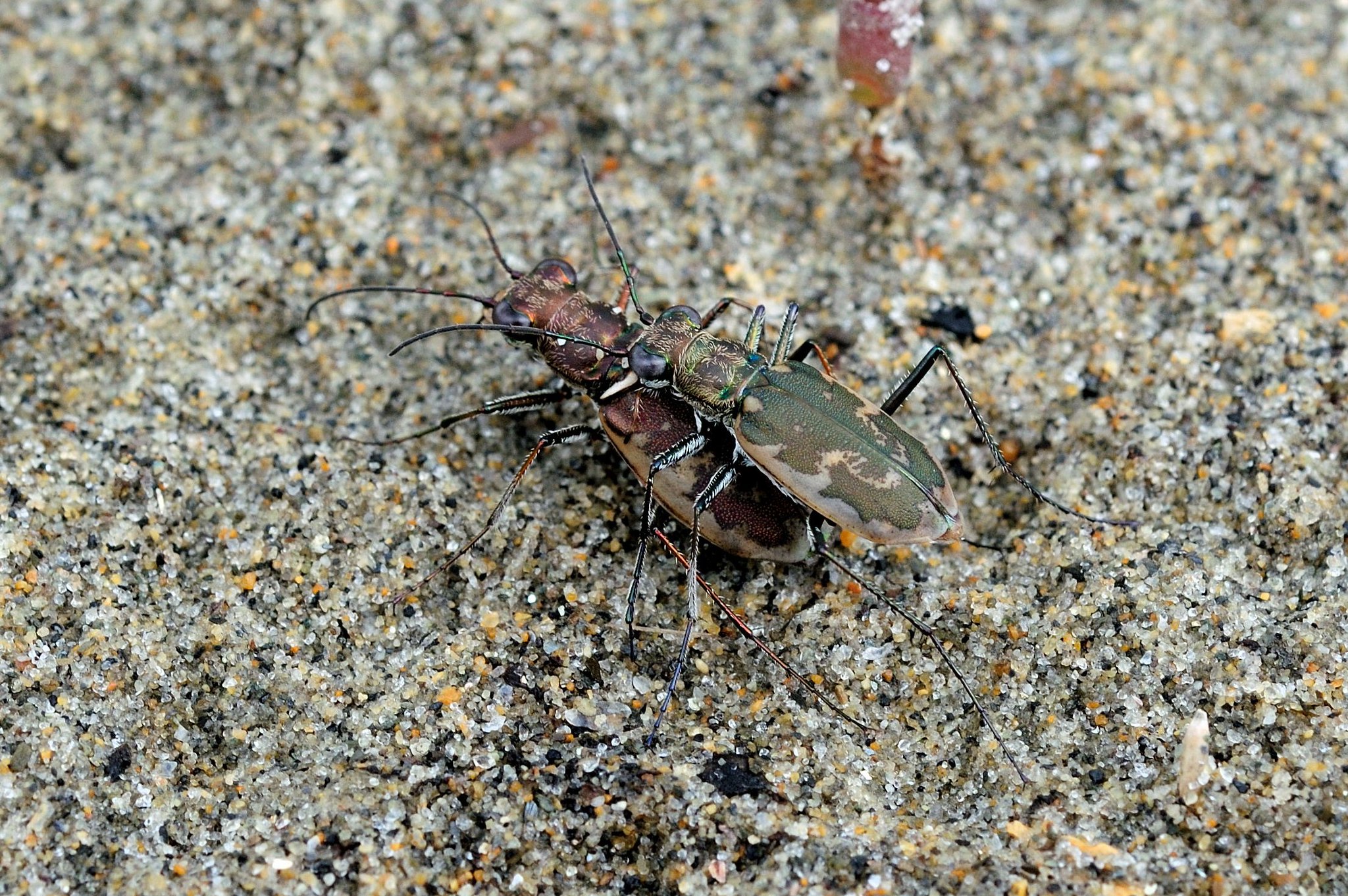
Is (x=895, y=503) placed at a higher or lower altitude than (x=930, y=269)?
lower

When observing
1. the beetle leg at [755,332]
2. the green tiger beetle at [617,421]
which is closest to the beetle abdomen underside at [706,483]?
the green tiger beetle at [617,421]

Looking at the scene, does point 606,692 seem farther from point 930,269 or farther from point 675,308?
point 930,269

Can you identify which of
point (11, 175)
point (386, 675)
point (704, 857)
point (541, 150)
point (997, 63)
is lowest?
point (704, 857)

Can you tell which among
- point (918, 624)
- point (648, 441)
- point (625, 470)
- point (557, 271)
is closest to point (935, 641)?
point (918, 624)

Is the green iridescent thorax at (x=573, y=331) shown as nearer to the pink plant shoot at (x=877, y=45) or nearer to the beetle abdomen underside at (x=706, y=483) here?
the beetle abdomen underside at (x=706, y=483)

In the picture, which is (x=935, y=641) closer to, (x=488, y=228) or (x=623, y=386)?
(x=623, y=386)

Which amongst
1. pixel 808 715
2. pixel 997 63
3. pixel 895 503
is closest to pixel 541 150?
pixel 997 63

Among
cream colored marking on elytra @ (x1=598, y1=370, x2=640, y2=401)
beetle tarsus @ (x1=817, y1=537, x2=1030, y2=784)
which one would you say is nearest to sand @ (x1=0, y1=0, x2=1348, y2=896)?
beetle tarsus @ (x1=817, y1=537, x2=1030, y2=784)
